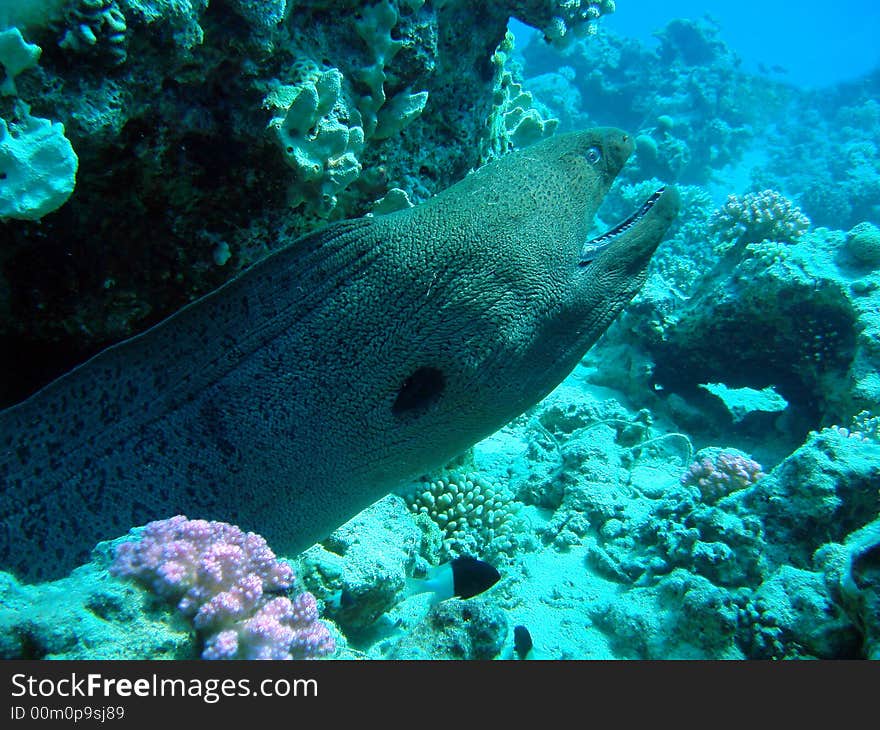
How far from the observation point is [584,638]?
3.29 m

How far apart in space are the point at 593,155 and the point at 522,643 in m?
2.73

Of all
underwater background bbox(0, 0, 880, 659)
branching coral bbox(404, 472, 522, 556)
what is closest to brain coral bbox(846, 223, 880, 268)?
underwater background bbox(0, 0, 880, 659)

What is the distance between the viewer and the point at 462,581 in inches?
121

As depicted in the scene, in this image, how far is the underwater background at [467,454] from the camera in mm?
1620

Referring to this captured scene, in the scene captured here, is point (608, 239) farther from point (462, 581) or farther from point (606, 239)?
point (462, 581)

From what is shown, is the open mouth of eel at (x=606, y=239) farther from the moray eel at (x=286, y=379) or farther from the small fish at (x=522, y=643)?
the small fish at (x=522, y=643)

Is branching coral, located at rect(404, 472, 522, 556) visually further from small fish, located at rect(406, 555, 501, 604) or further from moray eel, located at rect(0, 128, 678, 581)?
moray eel, located at rect(0, 128, 678, 581)

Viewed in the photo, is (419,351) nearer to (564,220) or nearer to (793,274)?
(564,220)

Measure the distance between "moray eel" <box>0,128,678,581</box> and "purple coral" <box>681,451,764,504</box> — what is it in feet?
9.52

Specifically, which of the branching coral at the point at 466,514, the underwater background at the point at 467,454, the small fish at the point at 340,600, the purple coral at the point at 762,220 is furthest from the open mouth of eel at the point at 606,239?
the purple coral at the point at 762,220

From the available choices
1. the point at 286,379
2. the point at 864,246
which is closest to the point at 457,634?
the point at 286,379

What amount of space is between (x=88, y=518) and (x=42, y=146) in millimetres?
1430

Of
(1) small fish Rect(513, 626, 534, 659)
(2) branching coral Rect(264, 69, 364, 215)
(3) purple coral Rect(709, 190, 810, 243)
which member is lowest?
(1) small fish Rect(513, 626, 534, 659)

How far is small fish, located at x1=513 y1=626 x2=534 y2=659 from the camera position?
3.04 metres
